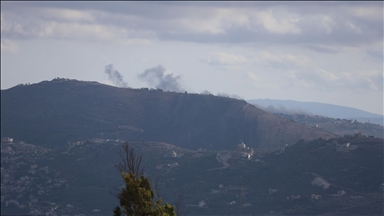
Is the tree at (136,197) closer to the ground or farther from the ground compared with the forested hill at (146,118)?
closer to the ground

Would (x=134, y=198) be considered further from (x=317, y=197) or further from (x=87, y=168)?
(x=87, y=168)

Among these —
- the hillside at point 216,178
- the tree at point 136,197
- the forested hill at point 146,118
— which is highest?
the forested hill at point 146,118

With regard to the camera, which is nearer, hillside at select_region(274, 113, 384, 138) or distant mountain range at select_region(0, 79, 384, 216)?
distant mountain range at select_region(0, 79, 384, 216)

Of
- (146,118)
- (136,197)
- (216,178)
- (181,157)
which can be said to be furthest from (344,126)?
(136,197)

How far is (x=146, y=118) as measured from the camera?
114312mm

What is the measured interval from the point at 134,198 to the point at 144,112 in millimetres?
97429

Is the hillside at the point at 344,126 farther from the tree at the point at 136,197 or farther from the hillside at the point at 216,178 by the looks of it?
the tree at the point at 136,197

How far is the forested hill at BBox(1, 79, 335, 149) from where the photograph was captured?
95312 millimetres

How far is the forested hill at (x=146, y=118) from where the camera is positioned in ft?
313

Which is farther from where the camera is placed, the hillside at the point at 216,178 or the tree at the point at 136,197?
the hillside at the point at 216,178

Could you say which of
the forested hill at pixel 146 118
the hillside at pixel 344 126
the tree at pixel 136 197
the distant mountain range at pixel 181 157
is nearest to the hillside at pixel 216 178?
the distant mountain range at pixel 181 157

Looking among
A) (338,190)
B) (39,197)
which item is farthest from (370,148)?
(39,197)

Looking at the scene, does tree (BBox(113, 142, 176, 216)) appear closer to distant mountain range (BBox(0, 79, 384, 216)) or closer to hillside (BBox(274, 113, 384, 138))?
distant mountain range (BBox(0, 79, 384, 216))

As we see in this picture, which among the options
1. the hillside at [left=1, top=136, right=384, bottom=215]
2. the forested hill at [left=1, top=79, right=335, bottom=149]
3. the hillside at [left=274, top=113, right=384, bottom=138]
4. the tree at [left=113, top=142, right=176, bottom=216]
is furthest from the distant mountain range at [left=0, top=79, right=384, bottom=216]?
the tree at [left=113, top=142, right=176, bottom=216]
